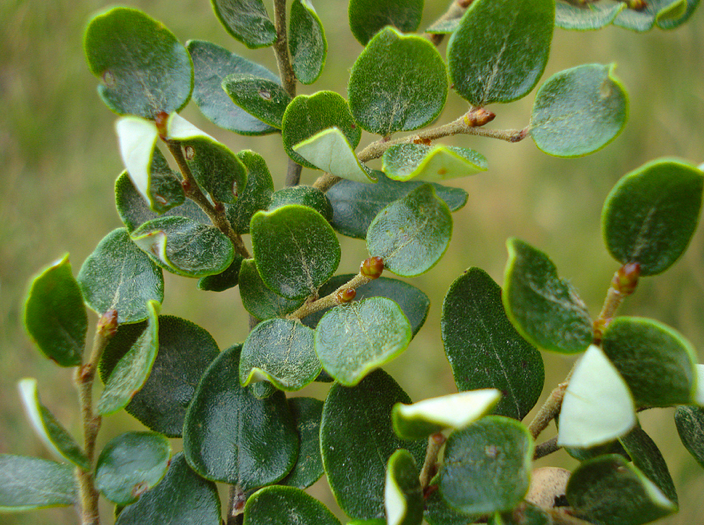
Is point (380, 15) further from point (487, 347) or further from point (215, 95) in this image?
point (487, 347)

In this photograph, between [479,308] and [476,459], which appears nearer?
[476,459]

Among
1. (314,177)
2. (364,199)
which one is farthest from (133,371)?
(314,177)

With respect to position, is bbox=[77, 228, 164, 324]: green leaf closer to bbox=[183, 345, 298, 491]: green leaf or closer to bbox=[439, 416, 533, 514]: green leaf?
bbox=[183, 345, 298, 491]: green leaf

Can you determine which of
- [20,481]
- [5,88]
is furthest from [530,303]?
[5,88]

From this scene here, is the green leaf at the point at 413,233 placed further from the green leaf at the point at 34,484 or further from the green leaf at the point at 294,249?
the green leaf at the point at 34,484

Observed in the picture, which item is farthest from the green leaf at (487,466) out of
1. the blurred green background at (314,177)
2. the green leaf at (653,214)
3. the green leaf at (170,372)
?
the blurred green background at (314,177)

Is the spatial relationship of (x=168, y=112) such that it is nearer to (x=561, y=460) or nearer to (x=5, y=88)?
(x=561, y=460)
